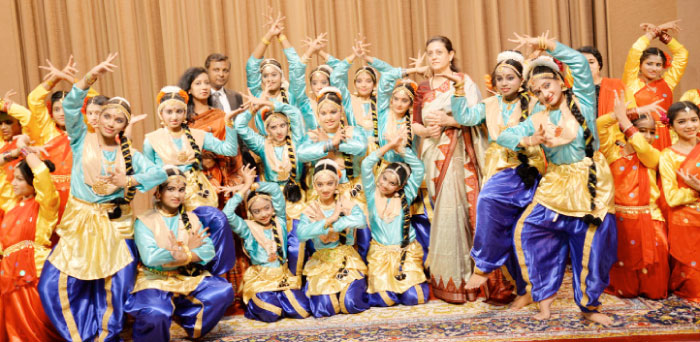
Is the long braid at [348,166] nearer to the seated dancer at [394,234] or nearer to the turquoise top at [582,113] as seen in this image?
the seated dancer at [394,234]

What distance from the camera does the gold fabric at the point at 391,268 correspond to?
14.8ft

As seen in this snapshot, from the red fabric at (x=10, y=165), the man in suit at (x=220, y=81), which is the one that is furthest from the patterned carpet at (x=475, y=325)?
the man in suit at (x=220, y=81)

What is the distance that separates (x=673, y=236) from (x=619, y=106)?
964 millimetres

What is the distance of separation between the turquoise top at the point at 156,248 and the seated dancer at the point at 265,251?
0.40 meters

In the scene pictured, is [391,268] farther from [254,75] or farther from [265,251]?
[254,75]

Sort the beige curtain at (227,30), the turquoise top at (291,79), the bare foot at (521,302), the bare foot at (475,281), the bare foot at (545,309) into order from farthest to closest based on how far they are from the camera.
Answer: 1. the beige curtain at (227,30)
2. the turquoise top at (291,79)
3. the bare foot at (521,302)
4. the bare foot at (475,281)
5. the bare foot at (545,309)

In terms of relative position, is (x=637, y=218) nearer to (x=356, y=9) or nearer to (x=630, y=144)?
(x=630, y=144)

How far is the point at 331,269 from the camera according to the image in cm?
448

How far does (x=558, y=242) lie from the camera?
403 cm

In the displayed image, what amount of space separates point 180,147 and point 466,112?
1861mm

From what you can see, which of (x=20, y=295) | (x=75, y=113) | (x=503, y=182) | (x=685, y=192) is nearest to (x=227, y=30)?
(x=75, y=113)

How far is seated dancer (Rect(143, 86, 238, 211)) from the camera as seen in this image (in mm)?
4402

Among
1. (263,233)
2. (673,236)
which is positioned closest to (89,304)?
(263,233)

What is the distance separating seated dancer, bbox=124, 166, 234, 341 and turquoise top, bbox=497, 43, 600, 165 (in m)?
1.94
